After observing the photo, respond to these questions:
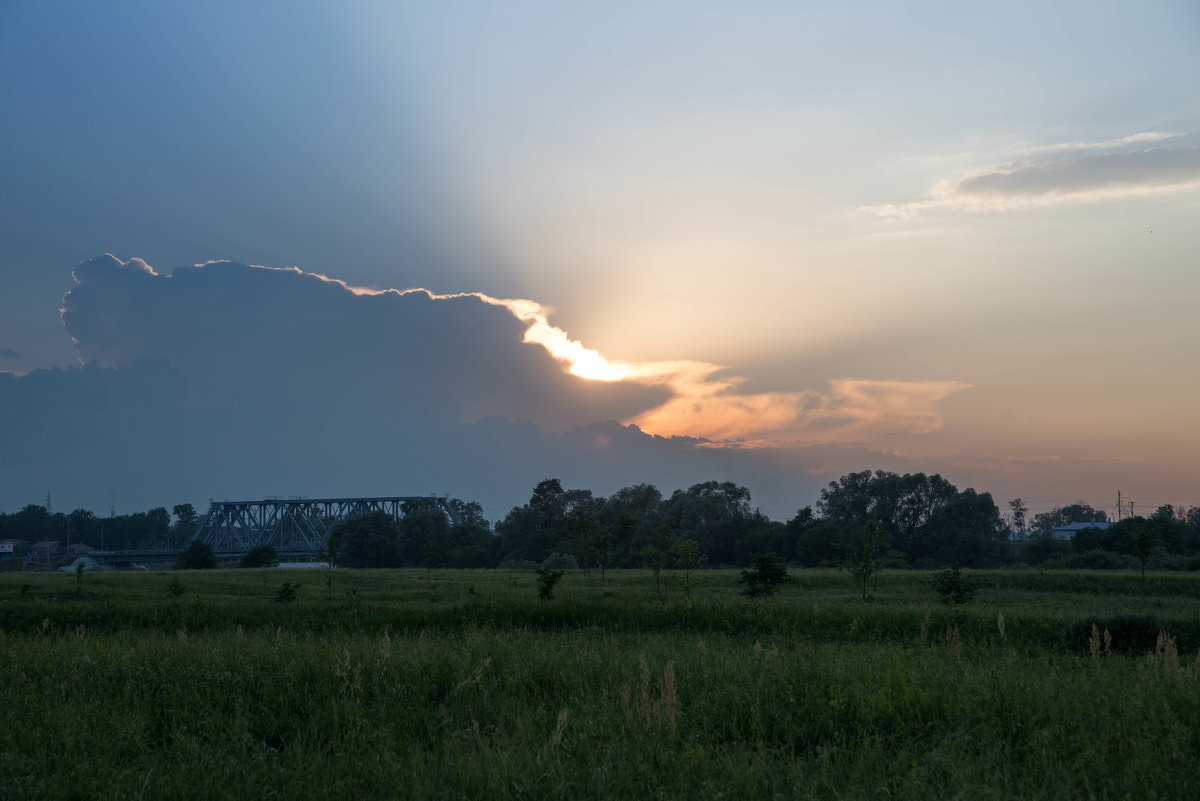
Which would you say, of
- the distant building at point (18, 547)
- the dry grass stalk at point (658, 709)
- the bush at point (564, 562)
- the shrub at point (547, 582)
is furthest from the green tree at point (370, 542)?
the distant building at point (18, 547)

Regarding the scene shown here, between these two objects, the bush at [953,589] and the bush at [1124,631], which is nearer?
the bush at [1124,631]

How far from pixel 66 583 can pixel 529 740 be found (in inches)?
1817

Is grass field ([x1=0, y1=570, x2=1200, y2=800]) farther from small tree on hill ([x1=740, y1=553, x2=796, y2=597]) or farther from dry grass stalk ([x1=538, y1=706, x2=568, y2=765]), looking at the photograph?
small tree on hill ([x1=740, y1=553, x2=796, y2=597])

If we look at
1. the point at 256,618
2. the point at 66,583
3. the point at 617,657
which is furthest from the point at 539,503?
the point at 617,657

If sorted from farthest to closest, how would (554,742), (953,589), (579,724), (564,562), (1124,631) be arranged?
(564,562) → (953,589) → (1124,631) → (579,724) → (554,742)

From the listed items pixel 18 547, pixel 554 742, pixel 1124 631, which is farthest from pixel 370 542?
pixel 18 547

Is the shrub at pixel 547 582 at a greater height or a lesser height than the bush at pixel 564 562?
greater

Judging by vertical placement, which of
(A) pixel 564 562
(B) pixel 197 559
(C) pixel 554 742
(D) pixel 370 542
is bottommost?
(D) pixel 370 542

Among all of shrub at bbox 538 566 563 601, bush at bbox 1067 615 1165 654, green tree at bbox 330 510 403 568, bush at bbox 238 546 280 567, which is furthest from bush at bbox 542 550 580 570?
bush at bbox 1067 615 1165 654

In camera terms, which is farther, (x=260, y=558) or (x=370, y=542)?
(x=370, y=542)

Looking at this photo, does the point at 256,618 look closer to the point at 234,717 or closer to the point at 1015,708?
the point at 234,717

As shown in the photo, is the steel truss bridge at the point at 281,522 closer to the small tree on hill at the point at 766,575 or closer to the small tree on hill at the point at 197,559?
the small tree on hill at the point at 197,559

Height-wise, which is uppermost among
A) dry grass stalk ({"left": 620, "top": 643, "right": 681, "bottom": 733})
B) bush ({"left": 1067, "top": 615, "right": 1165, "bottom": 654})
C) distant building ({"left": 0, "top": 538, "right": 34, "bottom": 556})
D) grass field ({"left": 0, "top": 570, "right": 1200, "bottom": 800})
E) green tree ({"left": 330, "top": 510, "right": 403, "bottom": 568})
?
dry grass stalk ({"left": 620, "top": 643, "right": 681, "bottom": 733})

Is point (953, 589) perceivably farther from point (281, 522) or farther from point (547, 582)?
point (281, 522)
